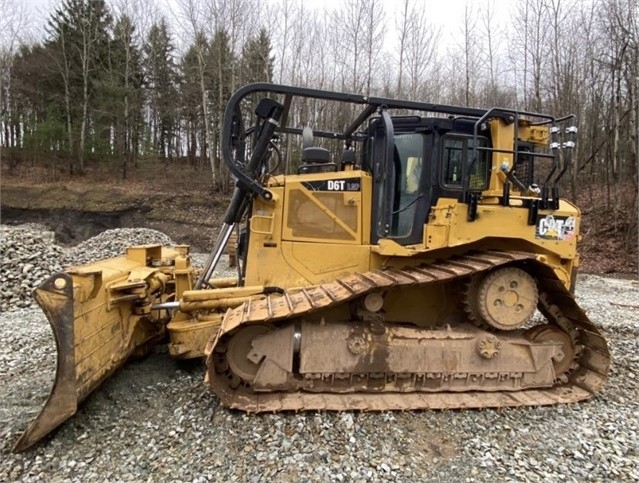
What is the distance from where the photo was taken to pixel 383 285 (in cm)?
375

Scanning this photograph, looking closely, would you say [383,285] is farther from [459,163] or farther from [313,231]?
[459,163]

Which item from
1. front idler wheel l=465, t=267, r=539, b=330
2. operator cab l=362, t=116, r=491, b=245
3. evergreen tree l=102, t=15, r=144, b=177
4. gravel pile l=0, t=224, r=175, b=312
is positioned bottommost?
gravel pile l=0, t=224, r=175, b=312

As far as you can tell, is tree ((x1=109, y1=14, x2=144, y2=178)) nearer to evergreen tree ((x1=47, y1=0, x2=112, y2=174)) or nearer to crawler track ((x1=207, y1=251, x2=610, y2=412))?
evergreen tree ((x1=47, y1=0, x2=112, y2=174))

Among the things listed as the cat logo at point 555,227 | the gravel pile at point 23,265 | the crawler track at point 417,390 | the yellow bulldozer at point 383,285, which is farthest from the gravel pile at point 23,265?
the cat logo at point 555,227

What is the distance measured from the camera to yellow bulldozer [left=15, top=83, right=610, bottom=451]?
3830 millimetres

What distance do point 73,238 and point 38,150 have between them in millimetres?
9019

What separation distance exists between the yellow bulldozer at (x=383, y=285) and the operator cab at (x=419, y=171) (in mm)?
14

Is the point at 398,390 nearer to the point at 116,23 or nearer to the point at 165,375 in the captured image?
the point at 165,375

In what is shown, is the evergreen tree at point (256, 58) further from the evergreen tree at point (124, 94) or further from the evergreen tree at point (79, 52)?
the evergreen tree at point (79, 52)

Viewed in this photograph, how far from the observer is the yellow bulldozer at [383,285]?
151 inches

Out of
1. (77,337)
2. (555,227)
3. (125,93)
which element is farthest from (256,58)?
(77,337)

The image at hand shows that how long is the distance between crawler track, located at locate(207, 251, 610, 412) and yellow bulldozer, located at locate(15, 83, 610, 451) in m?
0.02

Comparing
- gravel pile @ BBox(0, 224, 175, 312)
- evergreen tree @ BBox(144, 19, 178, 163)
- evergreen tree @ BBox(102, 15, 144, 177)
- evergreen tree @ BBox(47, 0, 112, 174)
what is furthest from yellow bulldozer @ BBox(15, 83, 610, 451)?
evergreen tree @ BBox(144, 19, 178, 163)

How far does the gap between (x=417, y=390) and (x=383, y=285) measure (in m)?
1.07
